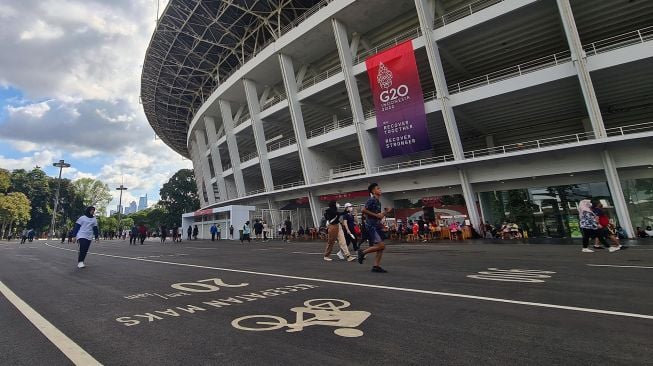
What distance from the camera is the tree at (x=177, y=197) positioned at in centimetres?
6512

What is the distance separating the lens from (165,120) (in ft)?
163

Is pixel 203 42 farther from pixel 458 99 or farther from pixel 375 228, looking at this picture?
pixel 375 228

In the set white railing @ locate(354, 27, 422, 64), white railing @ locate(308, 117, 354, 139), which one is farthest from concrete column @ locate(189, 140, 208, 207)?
white railing @ locate(354, 27, 422, 64)

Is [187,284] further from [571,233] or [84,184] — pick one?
[84,184]

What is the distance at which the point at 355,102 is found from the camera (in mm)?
21859

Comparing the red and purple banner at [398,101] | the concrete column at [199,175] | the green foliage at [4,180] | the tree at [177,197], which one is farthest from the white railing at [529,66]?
the green foliage at [4,180]

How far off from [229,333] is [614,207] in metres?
20.5

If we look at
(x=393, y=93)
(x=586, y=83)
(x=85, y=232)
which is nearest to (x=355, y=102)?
(x=393, y=93)

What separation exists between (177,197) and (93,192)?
74.0 feet

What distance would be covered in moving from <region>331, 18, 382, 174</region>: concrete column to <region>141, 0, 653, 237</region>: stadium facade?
0.33ft

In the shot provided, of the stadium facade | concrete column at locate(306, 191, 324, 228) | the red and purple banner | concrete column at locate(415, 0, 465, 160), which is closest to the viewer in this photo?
the stadium facade

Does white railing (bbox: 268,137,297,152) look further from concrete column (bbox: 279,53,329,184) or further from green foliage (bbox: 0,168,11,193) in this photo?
green foliage (bbox: 0,168,11,193)

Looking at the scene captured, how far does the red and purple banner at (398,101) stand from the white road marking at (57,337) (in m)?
18.6

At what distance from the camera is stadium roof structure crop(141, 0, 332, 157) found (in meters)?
26.7
